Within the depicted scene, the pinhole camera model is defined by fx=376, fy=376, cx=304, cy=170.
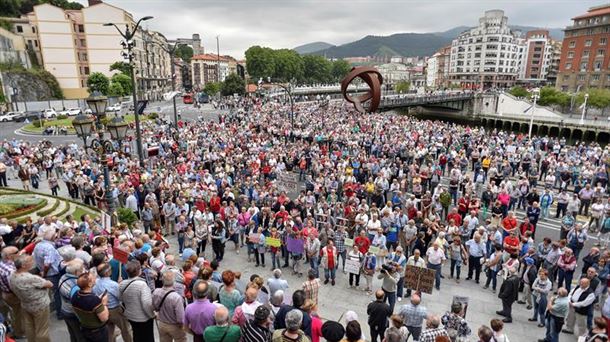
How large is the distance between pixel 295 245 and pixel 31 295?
6.26 metres

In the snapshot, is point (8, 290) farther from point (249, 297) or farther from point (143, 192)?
point (143, 192)

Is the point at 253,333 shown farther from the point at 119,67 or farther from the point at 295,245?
the point at 119,67

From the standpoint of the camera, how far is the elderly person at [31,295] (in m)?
5.53

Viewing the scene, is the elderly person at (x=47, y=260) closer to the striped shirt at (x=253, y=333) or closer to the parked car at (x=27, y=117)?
the striped shirt at (x=253, y=333)

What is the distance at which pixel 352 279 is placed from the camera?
9977mm

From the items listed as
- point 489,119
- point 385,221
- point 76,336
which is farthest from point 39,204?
point 489,119

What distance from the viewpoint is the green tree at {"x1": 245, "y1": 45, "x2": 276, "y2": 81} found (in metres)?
107

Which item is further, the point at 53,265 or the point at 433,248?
the point at 433,248

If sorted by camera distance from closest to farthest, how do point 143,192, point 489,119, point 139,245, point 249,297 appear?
point 249,297 → point 139,245 → point 143,192 → point 489,119

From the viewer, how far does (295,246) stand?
10.6 m

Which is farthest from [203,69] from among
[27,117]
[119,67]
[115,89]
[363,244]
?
[363,244]

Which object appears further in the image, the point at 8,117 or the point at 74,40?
the point at 74,40

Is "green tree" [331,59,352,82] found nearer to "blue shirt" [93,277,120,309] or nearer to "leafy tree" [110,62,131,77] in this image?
"leafy tree" [110,62,131,77]

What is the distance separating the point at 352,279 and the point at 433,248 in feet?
7.37
